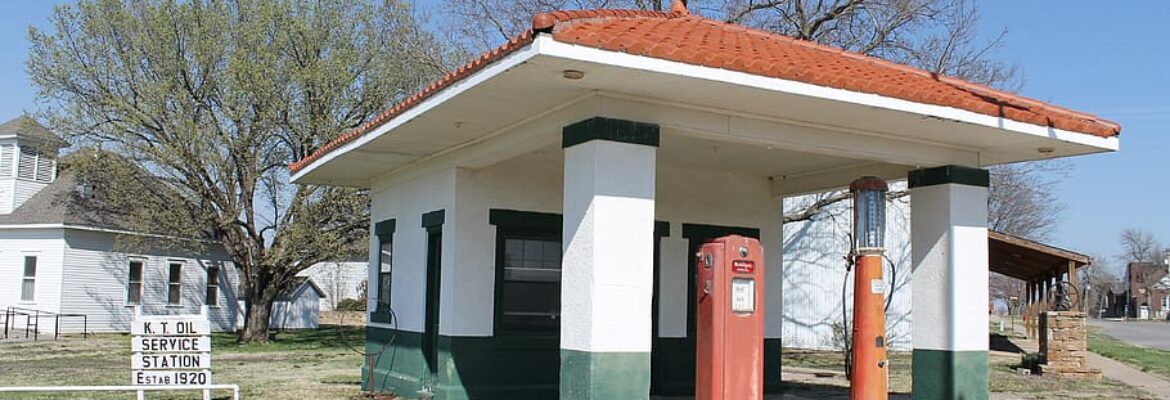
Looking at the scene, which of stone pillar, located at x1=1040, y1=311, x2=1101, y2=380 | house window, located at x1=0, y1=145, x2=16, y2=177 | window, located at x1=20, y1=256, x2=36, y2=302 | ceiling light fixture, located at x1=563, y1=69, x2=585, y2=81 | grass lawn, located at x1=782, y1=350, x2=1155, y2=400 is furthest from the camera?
house window, located at x1=0, y1=145, x2=16, y2=177

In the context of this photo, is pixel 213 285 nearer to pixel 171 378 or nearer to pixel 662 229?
pixel 171 378

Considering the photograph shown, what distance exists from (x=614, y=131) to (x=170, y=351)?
6.13 metres

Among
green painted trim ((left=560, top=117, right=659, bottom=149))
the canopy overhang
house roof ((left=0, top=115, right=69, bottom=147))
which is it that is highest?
house roof ((left=0, top=115, right=69, bottom=147))

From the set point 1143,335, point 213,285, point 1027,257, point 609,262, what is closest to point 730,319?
point 609,262

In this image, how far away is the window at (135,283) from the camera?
3103 cm

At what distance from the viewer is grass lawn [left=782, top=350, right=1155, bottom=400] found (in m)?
14.2

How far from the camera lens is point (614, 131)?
25.5 feet

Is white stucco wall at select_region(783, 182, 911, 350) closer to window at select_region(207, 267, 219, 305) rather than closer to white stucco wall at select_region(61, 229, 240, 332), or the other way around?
white stucco wall at select_region(61, 229, 240, 332)

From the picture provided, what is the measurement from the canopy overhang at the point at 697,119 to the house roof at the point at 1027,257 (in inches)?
384

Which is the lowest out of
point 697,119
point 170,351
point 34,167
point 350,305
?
point 170,351

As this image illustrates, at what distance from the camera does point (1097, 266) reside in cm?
10244

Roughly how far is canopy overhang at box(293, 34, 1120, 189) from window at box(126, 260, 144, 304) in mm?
22331

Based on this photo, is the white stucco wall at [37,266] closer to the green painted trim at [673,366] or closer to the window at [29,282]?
the window at [29,282]

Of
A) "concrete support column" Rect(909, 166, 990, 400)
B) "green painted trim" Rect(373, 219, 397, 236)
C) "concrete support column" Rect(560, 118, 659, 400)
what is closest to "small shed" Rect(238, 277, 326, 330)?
"green painted trim" Rect(373, 219, 397, 236)
